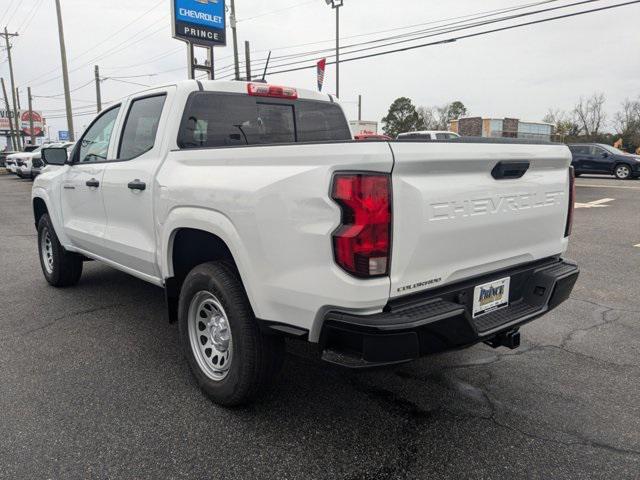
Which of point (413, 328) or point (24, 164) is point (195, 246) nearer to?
point (413, 328)

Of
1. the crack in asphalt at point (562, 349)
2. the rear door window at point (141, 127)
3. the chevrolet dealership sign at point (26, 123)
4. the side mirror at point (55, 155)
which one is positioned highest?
the chevrolet dealership sign at point (26, 123)

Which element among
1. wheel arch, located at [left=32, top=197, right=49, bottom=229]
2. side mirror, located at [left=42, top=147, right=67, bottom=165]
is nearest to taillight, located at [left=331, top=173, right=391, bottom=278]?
side mirror, located at [left=42, top=147, right=67, bottom=165]

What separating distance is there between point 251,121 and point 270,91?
306 millimetres

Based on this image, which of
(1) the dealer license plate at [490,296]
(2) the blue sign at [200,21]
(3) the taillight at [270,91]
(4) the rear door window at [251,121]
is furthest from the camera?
(2) the blue sign at [200,21]

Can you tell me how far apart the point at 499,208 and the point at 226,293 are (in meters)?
1.50

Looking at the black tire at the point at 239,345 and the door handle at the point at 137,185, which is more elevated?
the door handle at the point at 137,185

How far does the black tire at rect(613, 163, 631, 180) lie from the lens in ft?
68.2

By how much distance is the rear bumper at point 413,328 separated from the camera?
2.14 metres

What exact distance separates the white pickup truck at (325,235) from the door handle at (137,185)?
0.04ft

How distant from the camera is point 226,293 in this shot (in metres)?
2.71

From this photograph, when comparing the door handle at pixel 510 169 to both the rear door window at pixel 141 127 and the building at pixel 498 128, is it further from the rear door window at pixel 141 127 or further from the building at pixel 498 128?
the building at pixel 498 128

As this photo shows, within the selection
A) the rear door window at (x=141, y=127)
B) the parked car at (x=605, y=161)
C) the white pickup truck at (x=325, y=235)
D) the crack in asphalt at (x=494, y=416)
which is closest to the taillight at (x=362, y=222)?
the white pickup truck at (x=325, y=235)

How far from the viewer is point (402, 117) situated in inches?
2766

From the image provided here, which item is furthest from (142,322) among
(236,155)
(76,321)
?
(236,155)
